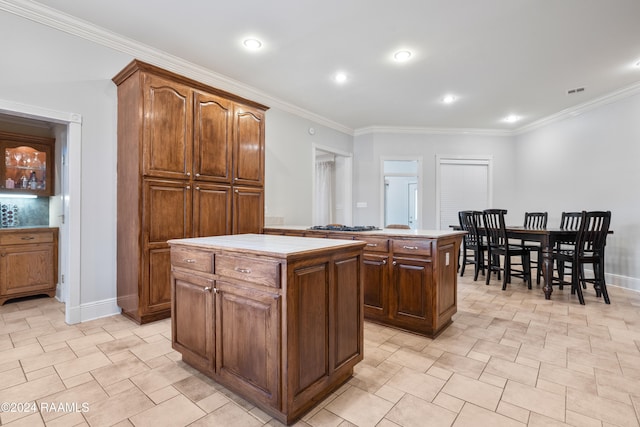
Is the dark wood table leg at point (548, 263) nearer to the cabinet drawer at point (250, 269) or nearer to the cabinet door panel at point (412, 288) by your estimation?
the cabinet door panel at point (412, 288)

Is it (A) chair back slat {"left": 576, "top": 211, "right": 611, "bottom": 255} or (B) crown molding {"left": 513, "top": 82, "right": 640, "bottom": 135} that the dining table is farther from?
(B) crown molding {"left": 513, "top": 82, "right": 640, "bottom": 135}

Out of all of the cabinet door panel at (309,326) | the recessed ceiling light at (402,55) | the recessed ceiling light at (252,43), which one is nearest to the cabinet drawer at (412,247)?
the cabinet door panel at (309,326)

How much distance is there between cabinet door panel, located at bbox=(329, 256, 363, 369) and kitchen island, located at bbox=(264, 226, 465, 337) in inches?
32.8

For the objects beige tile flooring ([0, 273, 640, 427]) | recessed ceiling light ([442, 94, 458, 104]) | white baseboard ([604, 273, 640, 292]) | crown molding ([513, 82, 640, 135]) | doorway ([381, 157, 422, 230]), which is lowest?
beige tile flooring ([0, 273, 640, 427])

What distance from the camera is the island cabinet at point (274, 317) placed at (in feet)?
4.92

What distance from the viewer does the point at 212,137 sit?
10.9 feet

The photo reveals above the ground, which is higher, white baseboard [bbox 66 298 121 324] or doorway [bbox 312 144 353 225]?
doorway [bbox 312 144 353 225]

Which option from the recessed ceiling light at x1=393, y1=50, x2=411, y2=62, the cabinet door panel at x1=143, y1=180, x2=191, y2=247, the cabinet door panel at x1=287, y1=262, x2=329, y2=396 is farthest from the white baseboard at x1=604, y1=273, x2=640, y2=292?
the cabinet door panel at x1=143, y1=180, x2=191, y2=247

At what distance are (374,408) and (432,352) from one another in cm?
89

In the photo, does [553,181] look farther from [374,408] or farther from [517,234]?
[374,408]

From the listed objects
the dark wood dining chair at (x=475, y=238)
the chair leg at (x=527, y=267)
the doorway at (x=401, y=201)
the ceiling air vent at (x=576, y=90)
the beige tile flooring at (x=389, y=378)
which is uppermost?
the ceiling air vent at (x=576, y=90)

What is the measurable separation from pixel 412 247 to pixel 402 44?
2.15 m

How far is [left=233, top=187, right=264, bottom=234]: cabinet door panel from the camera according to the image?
360 cm

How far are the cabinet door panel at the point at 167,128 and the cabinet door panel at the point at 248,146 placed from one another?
23.0 inches
